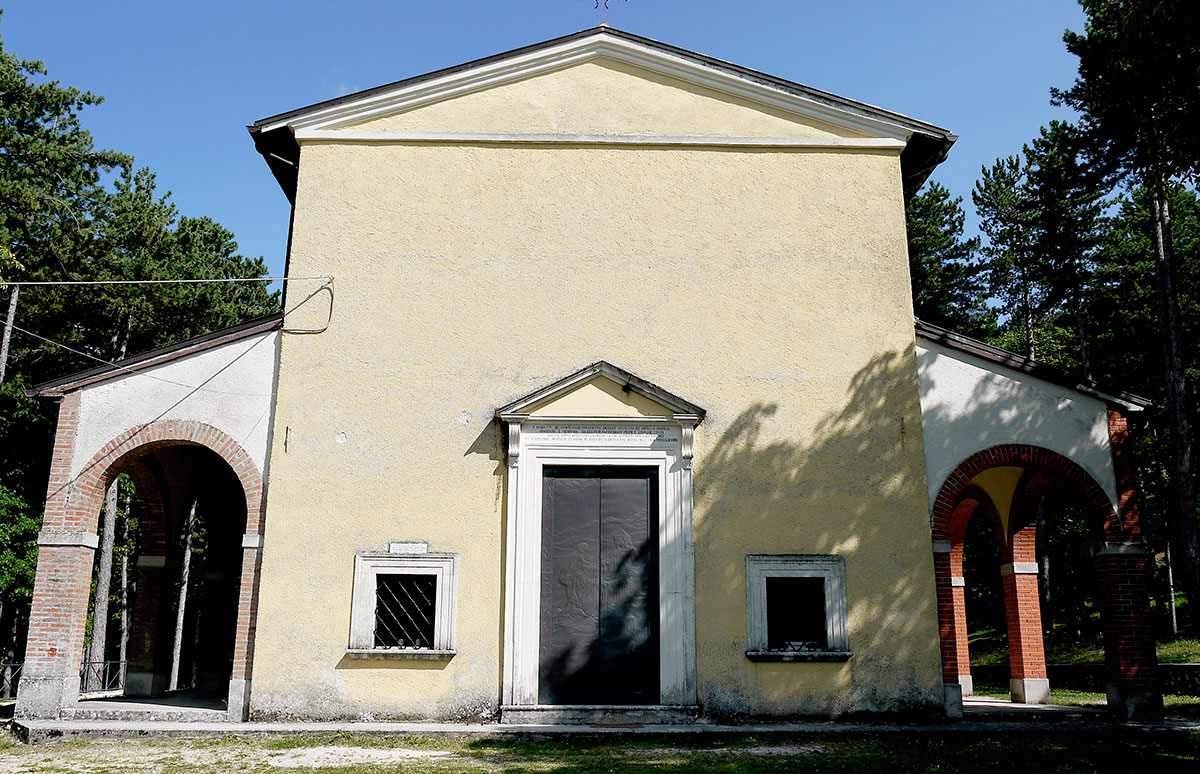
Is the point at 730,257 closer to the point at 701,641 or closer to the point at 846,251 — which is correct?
the point at 846,251

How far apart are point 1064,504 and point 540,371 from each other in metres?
27.6

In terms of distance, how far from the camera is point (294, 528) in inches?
453

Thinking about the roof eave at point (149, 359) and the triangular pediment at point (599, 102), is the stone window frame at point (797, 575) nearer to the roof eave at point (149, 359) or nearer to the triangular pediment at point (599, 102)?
the triangular pediment at point (599, 102)

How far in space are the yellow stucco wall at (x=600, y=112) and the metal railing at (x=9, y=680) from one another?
59.1 ft

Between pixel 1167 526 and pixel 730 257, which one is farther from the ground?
pixel 730 257

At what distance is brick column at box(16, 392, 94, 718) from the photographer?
421 inches

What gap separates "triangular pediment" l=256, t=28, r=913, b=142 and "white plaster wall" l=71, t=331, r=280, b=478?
360cm

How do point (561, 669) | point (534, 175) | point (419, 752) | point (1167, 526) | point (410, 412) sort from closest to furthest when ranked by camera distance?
point (419, 752) < point (561, 669) < point (410, 412) < point (534, 175) < point (1167, 526)

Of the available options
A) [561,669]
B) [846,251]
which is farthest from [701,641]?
[846,251]

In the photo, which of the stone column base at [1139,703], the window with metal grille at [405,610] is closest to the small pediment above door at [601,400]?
the window with metal grille at [405,610]

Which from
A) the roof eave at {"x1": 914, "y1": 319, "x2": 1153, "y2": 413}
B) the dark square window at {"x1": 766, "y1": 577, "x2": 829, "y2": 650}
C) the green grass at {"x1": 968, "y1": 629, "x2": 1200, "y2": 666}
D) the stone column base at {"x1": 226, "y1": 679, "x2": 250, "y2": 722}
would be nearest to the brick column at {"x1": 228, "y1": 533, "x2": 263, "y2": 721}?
the stone column base at {"x1": 226, "y1": 679, "x2": 250, "y2": 722}

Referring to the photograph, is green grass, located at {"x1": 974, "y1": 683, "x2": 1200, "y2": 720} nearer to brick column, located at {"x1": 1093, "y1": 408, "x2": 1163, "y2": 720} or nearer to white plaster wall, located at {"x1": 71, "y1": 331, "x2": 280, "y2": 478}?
brick column, located at {"x1": 1093, "y1": 408, "x2": 1163, "y2": 720}

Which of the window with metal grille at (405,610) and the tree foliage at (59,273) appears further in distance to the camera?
the tree foliage at (59,273)

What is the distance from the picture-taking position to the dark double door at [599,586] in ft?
36.4
